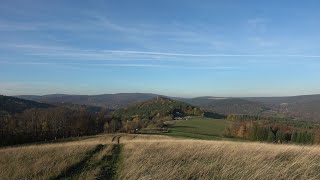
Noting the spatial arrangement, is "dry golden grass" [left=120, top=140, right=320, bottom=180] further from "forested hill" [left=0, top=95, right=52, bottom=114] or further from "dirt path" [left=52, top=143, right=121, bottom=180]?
"forested hill" [left=0, top=95, right=52, bottom=114]

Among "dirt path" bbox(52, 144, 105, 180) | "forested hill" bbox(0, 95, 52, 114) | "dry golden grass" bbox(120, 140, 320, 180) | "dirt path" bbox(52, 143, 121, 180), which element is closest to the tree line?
"dirt path" bbox(52, 144, 105, 180)

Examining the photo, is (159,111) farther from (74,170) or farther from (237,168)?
(237,168)

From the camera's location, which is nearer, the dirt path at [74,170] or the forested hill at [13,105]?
the dirt path at [74,170]

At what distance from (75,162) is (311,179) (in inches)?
352

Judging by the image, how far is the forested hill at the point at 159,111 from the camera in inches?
6383

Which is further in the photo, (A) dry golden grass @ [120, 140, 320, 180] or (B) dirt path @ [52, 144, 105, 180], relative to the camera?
(B) dirt path @ [52, 144, 105, 180]

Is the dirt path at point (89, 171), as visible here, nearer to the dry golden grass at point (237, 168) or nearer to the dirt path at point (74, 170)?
the dirt path at point (74, 170)

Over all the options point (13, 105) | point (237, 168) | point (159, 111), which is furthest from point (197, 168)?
point (159, 111)

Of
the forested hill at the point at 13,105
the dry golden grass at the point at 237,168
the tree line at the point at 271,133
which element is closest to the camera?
the dry golden grass at the point at 237,168

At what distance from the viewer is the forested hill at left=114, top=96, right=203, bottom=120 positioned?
162137 millimetres

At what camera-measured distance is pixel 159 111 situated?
171 meters

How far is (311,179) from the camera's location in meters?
7.16

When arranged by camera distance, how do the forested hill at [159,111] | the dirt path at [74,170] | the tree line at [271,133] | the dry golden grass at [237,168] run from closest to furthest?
the dry golden grass at [237,168]
the dirt path at [74,170]
the tree line at [271,133]
the forested hill at [159,111]

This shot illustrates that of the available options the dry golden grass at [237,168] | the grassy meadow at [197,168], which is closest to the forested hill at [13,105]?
the grassy meadow at [197,168]
